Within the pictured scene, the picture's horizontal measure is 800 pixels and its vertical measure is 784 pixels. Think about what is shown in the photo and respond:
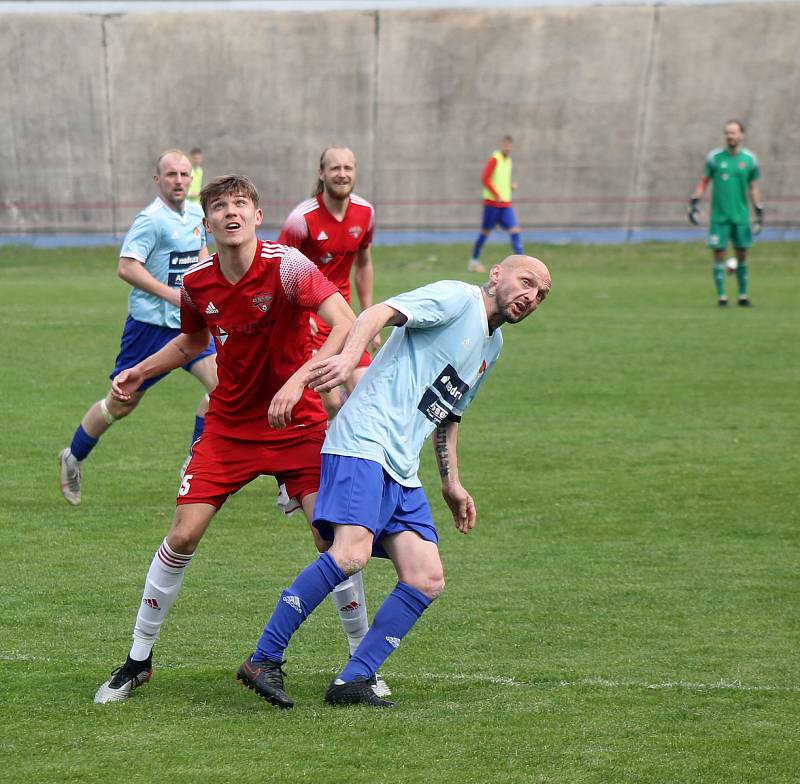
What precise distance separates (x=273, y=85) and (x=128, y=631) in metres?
26.6

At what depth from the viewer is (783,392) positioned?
11.7m

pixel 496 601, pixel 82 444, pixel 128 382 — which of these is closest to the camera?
pixel 128 382

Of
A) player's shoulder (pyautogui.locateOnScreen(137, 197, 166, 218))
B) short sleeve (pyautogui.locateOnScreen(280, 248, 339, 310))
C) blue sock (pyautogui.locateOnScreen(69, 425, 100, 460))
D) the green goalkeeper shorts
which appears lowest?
the green goalkeeper shorts

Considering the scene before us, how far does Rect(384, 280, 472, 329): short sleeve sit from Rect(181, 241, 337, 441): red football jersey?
381 mm

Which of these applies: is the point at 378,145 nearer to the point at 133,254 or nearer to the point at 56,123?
the point at 56,123

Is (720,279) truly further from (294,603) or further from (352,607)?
(294,603)

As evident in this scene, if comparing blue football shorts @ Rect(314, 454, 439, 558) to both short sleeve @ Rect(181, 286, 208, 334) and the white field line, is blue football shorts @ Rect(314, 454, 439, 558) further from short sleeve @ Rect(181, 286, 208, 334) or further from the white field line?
short sleeve @ Rect(181, 286, 208, 334)

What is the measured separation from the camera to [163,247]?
8.10 meters

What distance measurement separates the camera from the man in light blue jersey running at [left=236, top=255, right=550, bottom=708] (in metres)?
4.34

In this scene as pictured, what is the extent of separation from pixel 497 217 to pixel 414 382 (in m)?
18.3

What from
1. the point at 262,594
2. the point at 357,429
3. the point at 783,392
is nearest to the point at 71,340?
the point at 783,392

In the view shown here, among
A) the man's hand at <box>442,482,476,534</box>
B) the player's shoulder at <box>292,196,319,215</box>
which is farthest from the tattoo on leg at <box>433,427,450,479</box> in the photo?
the player's shoulder at <box>292,196,319,215</box>

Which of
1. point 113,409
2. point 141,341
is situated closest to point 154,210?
point 141,341

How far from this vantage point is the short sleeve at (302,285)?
4668mm
